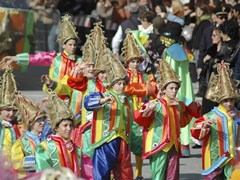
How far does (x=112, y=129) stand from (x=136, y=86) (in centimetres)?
130

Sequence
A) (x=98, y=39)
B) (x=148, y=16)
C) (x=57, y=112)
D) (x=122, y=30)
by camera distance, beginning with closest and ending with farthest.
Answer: (x=57, y=112), (x=98, y=39), (x=148, y=16), (x=122, y=30)

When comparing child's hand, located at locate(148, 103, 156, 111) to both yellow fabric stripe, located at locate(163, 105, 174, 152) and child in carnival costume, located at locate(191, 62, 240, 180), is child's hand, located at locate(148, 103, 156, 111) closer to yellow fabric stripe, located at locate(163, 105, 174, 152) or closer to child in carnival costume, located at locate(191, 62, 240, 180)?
yellow fabric stripe, located at locate(163, 105, 174, 152)

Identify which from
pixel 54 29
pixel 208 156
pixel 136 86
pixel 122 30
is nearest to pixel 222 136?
pixel 208 156

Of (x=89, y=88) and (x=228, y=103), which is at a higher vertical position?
(x=89, y=88)

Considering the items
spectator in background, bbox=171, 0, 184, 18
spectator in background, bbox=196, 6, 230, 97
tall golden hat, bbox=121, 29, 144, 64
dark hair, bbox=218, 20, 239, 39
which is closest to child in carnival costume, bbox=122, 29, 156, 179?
tall golden hat, bbox=121, 29, 144, 64

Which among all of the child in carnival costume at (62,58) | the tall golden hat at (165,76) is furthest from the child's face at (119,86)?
the child in carnival costume at (62,58)

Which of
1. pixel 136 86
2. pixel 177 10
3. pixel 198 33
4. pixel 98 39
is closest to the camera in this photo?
pixel 136 86

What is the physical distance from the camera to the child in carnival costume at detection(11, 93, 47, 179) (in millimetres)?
8468

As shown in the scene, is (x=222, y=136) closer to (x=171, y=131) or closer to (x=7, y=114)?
(x=171, y=131)

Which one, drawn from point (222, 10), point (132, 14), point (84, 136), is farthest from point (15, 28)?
point (84, 136)

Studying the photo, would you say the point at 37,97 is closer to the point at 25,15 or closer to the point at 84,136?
the point at 25,15

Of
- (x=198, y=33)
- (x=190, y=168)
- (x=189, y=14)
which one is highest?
(x=189, y=14)

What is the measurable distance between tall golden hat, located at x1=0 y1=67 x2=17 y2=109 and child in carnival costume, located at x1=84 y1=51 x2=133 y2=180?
0.91 meters

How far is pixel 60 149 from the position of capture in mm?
7992
